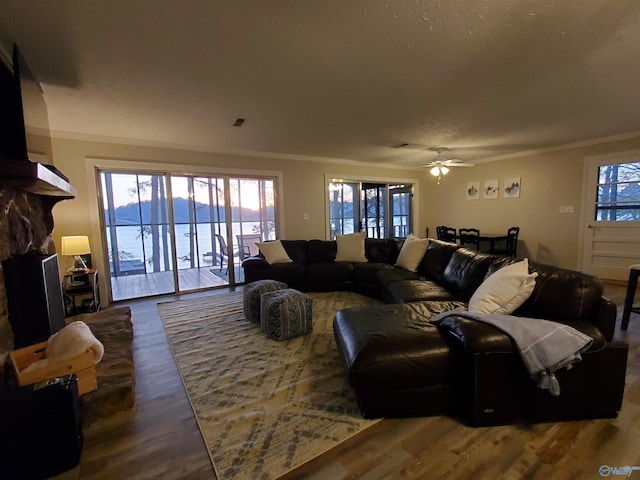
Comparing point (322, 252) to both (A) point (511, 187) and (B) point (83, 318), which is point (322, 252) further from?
(A) point (511, 187)

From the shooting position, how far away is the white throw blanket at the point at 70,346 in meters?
1.75

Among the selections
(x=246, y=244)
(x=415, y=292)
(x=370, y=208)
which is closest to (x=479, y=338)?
(x=415, y=292)

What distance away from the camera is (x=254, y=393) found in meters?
2.03

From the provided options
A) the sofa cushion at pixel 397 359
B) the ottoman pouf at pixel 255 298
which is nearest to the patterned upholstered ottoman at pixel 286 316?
the ottoman pouf at pixel 255 298

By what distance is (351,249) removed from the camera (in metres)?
4.85

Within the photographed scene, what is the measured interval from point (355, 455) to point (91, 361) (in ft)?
5.42

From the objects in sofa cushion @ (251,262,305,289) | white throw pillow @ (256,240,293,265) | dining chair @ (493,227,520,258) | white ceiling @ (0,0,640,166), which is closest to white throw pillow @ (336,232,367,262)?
sofa cushion @ (251,262,305,289)

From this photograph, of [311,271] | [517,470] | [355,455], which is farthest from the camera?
[311,271]

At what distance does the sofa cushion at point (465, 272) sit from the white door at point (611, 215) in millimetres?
3526

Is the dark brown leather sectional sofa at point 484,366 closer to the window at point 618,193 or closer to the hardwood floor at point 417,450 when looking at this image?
the hardwood floor at point 417,450

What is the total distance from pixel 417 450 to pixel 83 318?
121 inches

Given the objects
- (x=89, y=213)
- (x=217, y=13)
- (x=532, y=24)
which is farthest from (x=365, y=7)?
(x=89, y=213)

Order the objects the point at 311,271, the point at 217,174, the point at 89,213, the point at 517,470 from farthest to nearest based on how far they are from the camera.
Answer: the point at 217,174 < the point at 311,271 < the point at 89,213 < the point at 517,470

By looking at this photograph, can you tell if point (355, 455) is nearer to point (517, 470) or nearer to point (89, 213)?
point (517, 470)
